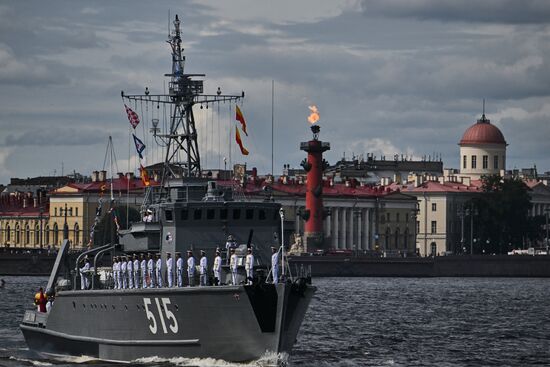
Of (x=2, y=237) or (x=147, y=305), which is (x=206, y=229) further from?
(x=2, y=237)

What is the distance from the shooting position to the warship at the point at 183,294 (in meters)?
46.0

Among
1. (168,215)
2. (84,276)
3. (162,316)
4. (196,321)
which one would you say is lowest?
(196,321)

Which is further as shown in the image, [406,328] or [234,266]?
[406,328]

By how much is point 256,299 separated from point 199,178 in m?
7.14

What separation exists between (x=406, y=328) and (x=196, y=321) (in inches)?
1126

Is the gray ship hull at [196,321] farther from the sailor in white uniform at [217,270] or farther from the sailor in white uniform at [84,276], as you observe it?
the sailor in white uniform at [84,276]

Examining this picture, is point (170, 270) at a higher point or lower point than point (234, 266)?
lower

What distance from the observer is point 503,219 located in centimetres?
18850

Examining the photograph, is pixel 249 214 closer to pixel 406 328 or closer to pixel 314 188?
pixel 406 328

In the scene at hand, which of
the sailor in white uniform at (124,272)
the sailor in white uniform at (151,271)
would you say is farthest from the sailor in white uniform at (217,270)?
the sailor in white uniform at (124,272)

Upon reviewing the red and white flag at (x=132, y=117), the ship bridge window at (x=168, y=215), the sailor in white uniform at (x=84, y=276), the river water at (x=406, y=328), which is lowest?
the river water at (x=406, y=328)

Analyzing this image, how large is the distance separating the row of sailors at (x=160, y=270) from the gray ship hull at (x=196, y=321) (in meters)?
0.58

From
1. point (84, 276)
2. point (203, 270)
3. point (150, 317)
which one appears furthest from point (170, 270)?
point (84, 276)

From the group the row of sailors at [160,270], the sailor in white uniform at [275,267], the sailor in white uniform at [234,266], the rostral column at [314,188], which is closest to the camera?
the sailor in white uniform at [275,267]
